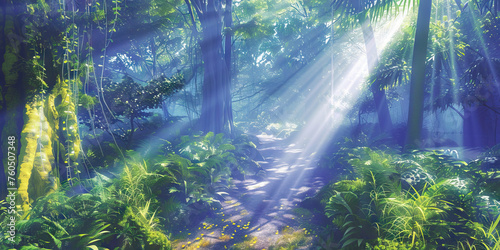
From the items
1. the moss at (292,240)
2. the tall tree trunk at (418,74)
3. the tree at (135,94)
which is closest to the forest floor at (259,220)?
the moss at (292,240)

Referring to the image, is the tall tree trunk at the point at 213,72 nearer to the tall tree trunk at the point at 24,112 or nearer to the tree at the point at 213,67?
the tree at the point at 213,67

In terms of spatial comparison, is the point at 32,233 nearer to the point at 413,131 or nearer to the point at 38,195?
the point at 38,195

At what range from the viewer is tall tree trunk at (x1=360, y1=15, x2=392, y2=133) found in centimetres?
1093

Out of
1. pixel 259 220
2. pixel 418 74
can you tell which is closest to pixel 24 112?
pixel 259 220

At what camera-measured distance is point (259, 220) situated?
17.3 feet

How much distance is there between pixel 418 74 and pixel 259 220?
5.79m

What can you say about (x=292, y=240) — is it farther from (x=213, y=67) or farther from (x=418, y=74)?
(x=213, y=67)

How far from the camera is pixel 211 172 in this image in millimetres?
7426

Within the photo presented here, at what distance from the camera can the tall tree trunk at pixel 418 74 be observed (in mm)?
6496

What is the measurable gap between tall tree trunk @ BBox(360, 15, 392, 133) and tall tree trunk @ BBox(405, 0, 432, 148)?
3.92 meters

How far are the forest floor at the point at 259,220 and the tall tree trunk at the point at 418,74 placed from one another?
311cm

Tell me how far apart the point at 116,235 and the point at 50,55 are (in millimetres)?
3871

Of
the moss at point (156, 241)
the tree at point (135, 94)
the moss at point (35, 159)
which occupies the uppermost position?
the tree at point (135, 94)

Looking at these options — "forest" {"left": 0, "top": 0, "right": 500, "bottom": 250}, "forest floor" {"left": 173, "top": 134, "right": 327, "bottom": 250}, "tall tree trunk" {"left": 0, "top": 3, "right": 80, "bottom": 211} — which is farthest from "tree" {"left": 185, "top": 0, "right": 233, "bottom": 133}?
"tall tree trunk" {"left": 0, "top": 3, "right": 80, "bottom": 211}
